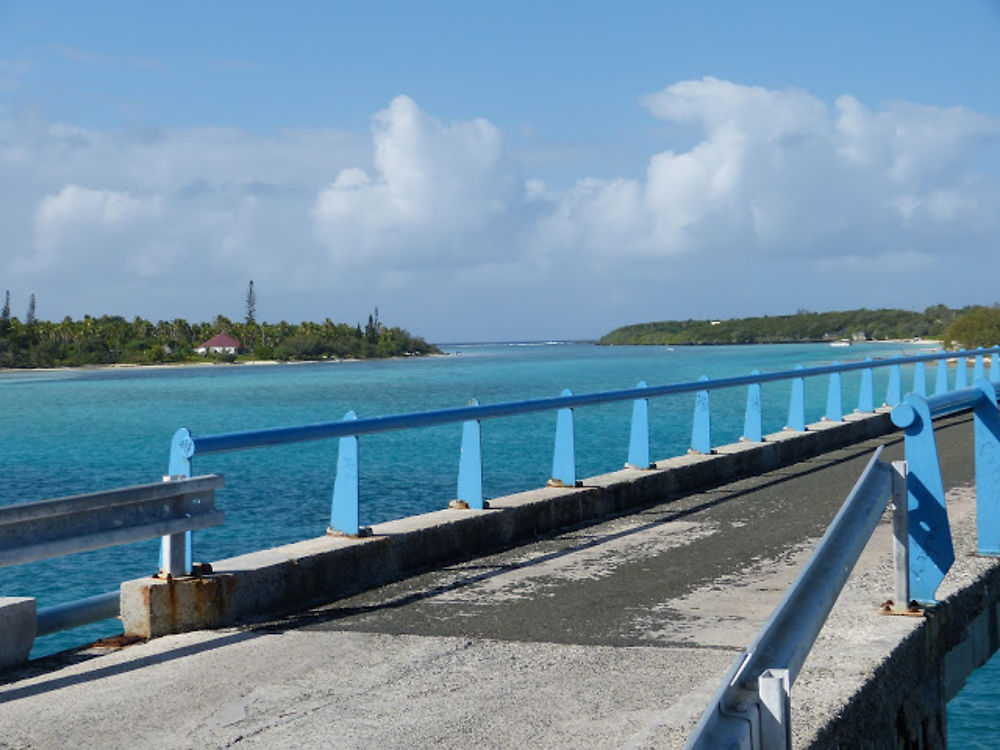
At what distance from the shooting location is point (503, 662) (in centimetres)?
655

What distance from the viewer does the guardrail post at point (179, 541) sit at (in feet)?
24.6

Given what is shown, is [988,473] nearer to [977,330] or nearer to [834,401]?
[834,401]

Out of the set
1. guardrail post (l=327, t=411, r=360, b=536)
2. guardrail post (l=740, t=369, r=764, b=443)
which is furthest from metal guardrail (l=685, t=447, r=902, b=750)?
guardrail post (l=740, t=369, r=764, b=443)

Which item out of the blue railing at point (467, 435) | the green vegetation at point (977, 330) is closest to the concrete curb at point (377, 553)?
the blue railing at point (467, 435)

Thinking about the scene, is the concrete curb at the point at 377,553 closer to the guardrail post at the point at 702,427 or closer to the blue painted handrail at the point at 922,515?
the guardrail post at the point at 702,427

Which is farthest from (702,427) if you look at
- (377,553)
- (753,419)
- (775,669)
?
(775,669)

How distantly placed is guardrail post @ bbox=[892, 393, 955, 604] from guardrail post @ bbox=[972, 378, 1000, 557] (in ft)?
4.44

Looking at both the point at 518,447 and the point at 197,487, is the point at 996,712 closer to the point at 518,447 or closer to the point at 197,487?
the point at 197,487

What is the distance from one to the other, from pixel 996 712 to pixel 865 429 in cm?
925

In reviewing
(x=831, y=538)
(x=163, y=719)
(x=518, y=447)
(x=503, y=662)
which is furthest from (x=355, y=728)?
(x=518, y=447)

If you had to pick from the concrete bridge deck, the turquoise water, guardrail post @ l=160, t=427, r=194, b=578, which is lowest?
the turquoise water

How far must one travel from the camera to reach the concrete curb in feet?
24.3

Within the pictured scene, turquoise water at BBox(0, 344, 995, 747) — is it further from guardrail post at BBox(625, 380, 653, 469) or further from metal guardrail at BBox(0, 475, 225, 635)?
metal guardrail at BBox(0, 475, 225, 635)

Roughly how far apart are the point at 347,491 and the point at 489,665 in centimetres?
286
